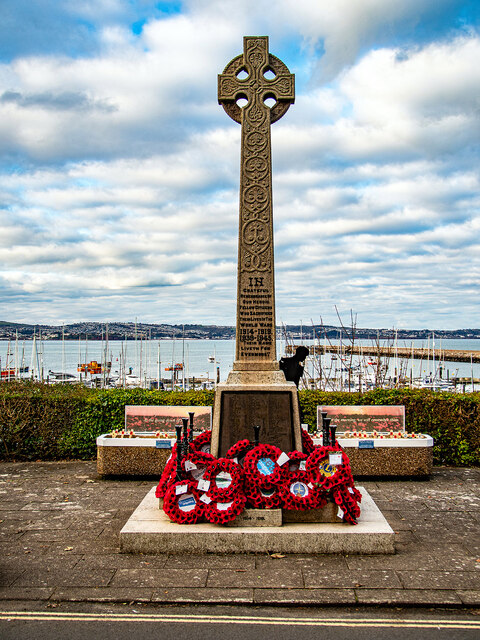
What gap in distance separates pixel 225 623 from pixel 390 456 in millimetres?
5641

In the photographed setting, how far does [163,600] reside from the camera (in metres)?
4.83

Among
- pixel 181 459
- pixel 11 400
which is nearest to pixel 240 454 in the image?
pixel 181 459

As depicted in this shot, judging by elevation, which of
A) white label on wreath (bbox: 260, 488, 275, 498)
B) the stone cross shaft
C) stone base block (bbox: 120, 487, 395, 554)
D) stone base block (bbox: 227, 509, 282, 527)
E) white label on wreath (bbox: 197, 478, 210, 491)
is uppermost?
the stone cross shaft

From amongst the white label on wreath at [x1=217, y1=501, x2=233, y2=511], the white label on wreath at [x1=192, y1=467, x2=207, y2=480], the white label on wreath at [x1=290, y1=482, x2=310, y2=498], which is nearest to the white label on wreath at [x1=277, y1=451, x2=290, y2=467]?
the white label on wreath at [x1=290, y1=482, x2=310, y2=498]

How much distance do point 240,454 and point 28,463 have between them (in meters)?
6.21

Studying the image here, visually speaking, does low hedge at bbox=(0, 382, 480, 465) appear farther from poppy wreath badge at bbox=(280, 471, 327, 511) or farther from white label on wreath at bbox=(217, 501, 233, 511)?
white label on wreath at bbox=(217, 501, 233, 511)

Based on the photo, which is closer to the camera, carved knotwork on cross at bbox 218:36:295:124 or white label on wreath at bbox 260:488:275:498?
white label on wreath at bbox 260:488:275:498

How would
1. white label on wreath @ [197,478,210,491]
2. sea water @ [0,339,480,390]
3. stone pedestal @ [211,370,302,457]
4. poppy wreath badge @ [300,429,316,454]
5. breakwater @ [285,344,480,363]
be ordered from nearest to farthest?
white label on wreath @ [197,478,210,491] < stone pedestal @ [211,370,302,457] < poppy wreath badge @ [300,429,316,454] < breakwater @ [285,344,480,363] < sea water @ [0,339,480,390]

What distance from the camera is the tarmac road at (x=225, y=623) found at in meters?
4.30

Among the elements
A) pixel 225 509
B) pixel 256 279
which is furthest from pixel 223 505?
pixel 256 279

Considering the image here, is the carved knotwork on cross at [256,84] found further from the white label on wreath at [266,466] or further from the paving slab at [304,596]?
the paving slab at [304,596]

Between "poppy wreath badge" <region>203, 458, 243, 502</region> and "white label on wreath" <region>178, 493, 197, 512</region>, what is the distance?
0.23 metres

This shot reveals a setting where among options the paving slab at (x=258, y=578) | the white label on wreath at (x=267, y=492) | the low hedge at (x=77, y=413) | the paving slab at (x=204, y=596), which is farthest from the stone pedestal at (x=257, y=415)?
the low hedge at (x=77, y=413)

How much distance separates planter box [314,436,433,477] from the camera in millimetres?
9359
